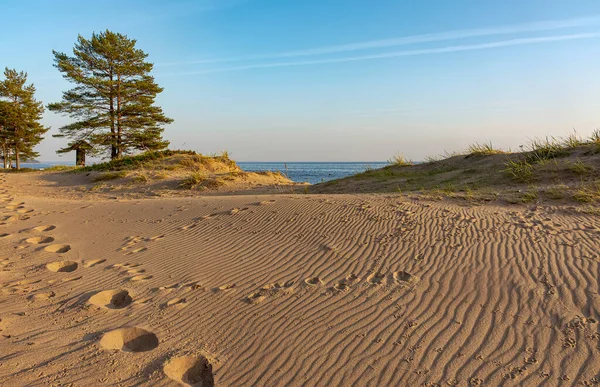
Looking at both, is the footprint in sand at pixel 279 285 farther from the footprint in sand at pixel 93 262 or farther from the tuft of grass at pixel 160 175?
the tuft of grass at pixel 160 175

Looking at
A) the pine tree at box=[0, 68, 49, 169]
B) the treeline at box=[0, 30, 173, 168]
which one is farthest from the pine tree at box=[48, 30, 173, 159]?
the pine tree at box=[0, 68, 49, 169]

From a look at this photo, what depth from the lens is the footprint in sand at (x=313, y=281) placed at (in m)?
4.39

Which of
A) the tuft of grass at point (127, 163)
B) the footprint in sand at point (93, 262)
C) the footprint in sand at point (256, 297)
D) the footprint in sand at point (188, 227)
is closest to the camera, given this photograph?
the footprint in sand at point (256, 297)

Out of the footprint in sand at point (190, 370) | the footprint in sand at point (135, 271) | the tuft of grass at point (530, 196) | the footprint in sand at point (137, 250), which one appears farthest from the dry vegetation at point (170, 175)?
the footprint in sand at point (190, 370)

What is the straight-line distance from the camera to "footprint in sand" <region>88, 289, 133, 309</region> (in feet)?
13.8

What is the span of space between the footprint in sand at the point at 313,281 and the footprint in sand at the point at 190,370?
1.56 meters

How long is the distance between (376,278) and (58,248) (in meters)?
5.25

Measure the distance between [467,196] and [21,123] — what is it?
3410 centimetres

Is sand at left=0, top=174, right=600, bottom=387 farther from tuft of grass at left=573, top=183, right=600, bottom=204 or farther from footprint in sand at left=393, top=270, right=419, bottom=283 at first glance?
tuft of grass at left=573, top=183, right=600, bottom=204

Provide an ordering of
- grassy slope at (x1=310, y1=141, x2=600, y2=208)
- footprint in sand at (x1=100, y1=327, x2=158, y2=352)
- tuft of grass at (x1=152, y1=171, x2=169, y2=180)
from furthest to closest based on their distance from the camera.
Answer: tuft of grass at (x1=152, y1=171, x2=169, y2=180) < grassy slope at (x1=310, y1=141, x2=600, y2=208) < footprint in sand at (x1=100, y1=327, x2=158, y2=352)

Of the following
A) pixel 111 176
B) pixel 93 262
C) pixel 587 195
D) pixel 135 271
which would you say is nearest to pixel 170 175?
pixel 111 176

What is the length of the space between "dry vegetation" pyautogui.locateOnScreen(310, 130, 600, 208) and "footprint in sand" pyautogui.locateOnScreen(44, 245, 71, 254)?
7034mm

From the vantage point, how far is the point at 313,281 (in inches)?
176

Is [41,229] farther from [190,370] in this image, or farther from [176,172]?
[176,172]
